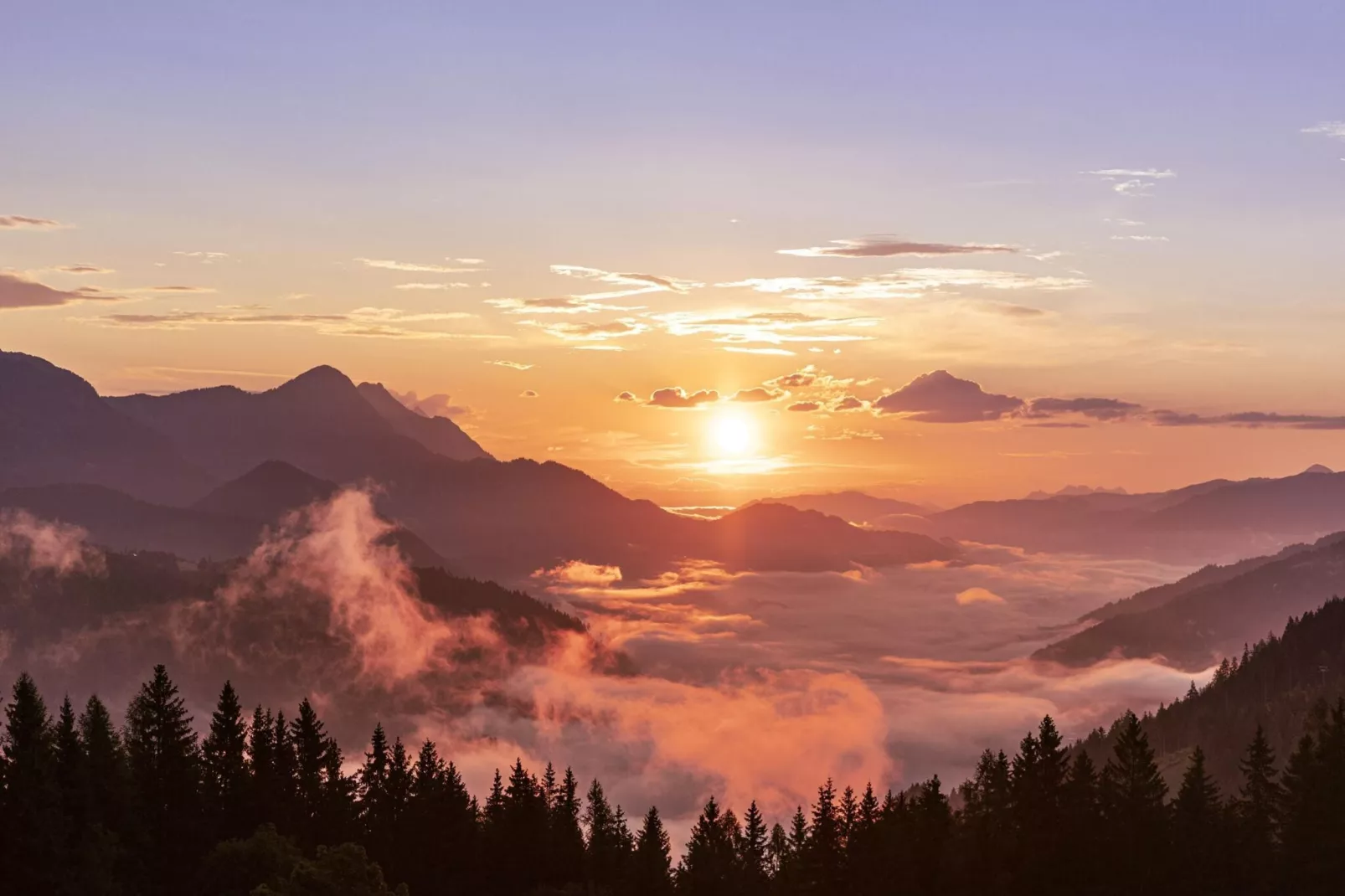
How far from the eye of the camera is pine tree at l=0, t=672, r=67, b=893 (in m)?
74.3

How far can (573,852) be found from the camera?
381 feet

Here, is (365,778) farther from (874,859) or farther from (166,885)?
(874,859)

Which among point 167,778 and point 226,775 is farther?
point 226,775

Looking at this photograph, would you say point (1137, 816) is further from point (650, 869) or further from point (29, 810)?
point (29, 810)

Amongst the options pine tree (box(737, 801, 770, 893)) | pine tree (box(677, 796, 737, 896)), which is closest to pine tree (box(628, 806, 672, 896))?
pine tree (box(677, 796, 737, 896))

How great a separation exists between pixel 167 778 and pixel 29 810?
49.3 feet

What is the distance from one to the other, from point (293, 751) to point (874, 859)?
167 feet

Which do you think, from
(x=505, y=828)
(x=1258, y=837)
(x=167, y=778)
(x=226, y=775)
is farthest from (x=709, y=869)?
(x=167, y=778)

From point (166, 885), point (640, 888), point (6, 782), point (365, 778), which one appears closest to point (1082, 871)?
point (640, 888)

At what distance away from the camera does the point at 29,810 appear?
75688 millimetres

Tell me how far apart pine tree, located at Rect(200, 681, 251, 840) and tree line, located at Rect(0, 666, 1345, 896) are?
0.52ft

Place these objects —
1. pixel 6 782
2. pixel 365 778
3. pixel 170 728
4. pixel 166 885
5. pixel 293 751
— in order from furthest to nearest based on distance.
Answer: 1. pixel 365 778
2. pixel 293 751
3. pixel 170 728
4. pixel 166 885
5. pixel 6 782

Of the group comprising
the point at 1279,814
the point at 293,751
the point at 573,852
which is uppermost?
the point at 293,751

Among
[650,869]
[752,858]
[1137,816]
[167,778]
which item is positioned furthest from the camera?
[752,858]
